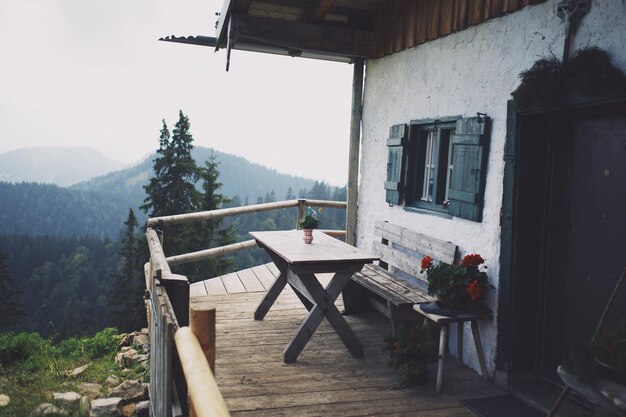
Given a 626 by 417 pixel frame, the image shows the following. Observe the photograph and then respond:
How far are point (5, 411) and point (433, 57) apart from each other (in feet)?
19.6

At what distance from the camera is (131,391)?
5488 millimetres

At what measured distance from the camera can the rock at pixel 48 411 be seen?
5.16 meters

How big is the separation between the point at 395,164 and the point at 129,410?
3.95 meters

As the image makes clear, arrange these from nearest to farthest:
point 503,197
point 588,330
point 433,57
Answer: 1. point 588,330
2. point 503,197
3. point 433,57

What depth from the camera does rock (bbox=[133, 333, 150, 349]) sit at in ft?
23.7

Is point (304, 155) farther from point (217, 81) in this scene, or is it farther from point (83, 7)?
point (83, 7)

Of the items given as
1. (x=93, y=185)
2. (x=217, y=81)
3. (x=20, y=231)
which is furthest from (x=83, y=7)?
(x=93, y=185)

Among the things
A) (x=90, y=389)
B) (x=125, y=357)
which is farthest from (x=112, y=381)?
(x=125, y=357)

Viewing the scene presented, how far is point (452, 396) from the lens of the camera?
395cm

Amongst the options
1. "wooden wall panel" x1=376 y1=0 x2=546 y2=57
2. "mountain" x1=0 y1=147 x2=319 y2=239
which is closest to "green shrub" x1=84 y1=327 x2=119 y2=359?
"wooden wall panel" x1=376 y1=0 x2=546 y2=57

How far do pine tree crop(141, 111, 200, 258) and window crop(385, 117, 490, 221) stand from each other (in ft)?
72.3

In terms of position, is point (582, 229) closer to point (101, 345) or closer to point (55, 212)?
point (101, 345)

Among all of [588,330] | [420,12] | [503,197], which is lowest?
[588,330]

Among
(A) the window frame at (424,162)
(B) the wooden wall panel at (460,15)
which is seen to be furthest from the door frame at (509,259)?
(B) the wooden wall panel at (460,15)
